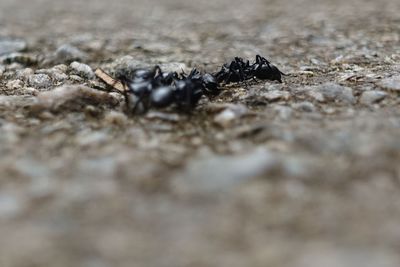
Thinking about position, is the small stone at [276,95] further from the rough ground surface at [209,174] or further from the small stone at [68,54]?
the small stone at [68,54]

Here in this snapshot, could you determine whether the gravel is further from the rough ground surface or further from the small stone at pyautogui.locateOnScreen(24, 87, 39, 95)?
the small stone at pyautogui.locateOnScreen(24, 87, 39, 95)

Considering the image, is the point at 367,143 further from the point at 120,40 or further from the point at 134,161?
the point at 120,40

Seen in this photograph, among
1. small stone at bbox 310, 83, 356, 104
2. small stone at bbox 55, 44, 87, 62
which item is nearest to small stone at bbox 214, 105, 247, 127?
small stone at bbox 310, 83, 356, 104

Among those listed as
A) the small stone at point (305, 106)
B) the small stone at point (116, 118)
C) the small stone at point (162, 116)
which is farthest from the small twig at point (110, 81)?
the small stone at point (305, 106)

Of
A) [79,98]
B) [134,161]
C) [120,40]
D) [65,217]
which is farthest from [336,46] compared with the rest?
[65,217]

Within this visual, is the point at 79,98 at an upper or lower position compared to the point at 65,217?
upper

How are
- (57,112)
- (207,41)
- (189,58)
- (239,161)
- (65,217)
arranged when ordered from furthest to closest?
(207,41) < (189,58) < (57,112) < (239,161) < (65,217)
